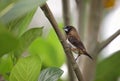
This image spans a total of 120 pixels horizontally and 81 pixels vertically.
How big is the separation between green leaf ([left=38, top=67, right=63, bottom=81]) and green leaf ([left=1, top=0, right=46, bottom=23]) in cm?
17

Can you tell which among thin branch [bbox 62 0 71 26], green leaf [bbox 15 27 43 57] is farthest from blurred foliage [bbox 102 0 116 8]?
green leaf [bbox 15 27 43 57]

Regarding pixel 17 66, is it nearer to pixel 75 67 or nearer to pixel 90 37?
pixel 75 67

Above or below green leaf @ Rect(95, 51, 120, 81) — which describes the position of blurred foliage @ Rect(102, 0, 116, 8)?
above

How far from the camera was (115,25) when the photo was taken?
1.60 metres

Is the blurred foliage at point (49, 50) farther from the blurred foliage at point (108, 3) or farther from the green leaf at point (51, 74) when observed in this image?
the green leaf at point (51, 74)

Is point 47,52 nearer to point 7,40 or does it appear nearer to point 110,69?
point 110,69

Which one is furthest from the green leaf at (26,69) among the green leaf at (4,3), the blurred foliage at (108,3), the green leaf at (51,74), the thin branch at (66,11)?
the blurred foliage at (108,3)

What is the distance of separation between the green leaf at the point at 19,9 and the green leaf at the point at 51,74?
0.57ft

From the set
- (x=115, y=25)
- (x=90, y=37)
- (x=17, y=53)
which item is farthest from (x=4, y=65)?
(x=115, y=25)

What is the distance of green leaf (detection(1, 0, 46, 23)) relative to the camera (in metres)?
0.44

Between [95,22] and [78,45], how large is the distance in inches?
10.1

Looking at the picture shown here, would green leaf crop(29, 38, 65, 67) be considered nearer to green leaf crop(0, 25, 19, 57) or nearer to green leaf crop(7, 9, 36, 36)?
green leaf crop(7, 9, 36, 36)

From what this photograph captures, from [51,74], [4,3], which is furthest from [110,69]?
[4,3]

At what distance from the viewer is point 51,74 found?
621 mm
